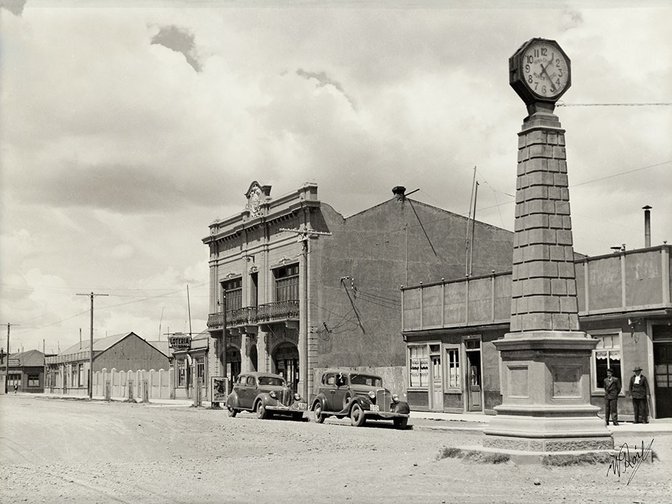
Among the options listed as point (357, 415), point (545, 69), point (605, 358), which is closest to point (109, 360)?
point (357, 415)

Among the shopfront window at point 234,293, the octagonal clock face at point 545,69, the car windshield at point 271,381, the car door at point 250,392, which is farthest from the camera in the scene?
the shopfront window at point 234,293

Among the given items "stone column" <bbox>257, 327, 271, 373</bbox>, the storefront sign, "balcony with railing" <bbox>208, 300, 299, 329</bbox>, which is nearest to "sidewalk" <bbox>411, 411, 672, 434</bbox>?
"balcony with railing" <bbox>208, 300, 299, 329</bbox>

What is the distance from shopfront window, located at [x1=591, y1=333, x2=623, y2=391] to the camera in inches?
1015

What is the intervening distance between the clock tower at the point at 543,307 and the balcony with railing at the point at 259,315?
1197 inches

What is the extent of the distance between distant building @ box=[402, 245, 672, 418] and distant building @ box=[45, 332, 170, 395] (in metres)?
56.7

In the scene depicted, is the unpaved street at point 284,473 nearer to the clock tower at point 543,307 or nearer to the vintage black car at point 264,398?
the clock tower at point 543,307

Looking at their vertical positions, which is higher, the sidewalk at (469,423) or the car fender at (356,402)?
the car fender at (356,402)

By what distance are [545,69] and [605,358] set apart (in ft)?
44.0

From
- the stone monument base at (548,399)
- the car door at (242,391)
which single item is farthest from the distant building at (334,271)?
Answer: the stone monument base at (548,399)

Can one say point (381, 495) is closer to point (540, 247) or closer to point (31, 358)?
point (540, 247)

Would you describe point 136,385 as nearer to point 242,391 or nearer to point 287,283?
point 287,283

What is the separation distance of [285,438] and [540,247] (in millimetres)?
8750

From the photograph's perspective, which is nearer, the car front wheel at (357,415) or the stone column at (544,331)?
the stone column at (544,331)

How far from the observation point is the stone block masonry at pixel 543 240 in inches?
561
